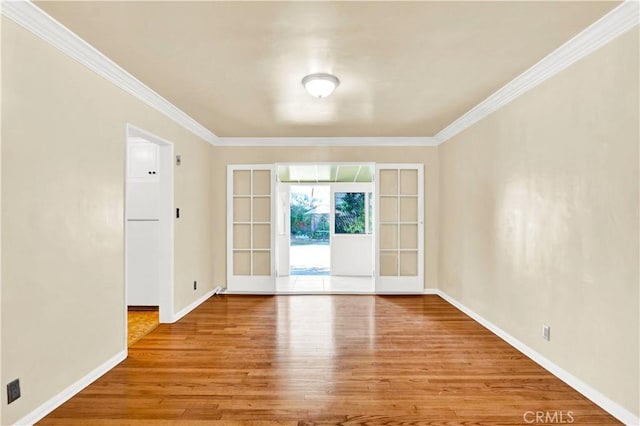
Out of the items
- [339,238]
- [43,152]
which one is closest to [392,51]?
[43,152]

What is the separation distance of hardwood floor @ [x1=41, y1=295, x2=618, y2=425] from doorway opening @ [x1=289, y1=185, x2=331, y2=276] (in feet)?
14.9

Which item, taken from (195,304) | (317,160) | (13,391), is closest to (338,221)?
(317,160)

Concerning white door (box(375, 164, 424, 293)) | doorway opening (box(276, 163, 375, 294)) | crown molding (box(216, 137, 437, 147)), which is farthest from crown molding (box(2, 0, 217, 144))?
doorway opening (box(276, 163, 375, 294))

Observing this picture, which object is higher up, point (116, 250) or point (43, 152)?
point (43, 152)

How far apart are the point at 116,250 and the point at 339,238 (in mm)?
4902

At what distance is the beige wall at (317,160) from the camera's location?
541 centimetres

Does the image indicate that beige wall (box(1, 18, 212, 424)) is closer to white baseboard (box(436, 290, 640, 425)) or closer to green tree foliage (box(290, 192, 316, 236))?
white baseboard (box(436, 290, 640, 425))

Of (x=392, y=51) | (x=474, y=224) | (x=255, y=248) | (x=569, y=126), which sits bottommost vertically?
(x=255, y=248)

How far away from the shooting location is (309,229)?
28.7 ft

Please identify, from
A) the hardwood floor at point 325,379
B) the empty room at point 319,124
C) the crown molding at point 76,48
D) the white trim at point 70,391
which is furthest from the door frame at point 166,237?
the white trim at point 70,391

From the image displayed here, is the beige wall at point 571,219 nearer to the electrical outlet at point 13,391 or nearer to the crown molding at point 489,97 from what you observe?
the crown molding at point 489,97

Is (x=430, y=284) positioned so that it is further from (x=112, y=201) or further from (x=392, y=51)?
(x=112, y=201)

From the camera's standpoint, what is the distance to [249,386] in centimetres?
251

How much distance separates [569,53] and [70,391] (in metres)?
4.25
